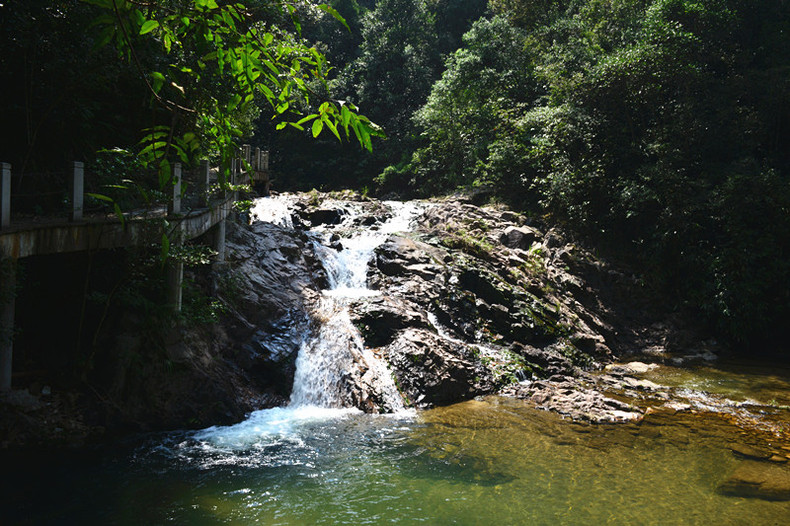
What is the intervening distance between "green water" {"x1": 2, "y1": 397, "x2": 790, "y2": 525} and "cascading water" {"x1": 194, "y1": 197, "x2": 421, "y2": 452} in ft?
0.19

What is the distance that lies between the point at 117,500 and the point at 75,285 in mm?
3336

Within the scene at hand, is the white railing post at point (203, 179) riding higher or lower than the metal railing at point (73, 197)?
higher

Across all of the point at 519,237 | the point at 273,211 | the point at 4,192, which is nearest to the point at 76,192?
the point at 4,192

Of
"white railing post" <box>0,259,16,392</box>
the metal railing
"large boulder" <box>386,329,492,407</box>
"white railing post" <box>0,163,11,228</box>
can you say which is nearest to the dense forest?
the metal railing

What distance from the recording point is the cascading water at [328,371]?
23.5 ft

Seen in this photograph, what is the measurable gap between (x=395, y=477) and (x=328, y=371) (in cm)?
334

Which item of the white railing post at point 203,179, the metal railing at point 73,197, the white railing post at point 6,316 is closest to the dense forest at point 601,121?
the white railing post at point 203,179

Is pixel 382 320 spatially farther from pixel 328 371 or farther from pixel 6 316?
pixel 6 316

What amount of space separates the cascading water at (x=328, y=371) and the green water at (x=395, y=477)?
2.3 inches

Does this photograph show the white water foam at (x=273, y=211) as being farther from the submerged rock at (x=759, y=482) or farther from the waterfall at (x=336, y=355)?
the submerged rock at (x=759, y=482)

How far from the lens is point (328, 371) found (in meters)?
8.98

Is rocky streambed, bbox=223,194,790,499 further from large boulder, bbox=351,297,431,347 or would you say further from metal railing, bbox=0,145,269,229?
metal railing, bbox=0,145,269,229

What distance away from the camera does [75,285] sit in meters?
7.14

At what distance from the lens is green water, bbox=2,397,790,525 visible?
5.12 metres
